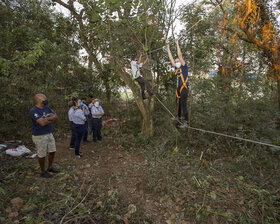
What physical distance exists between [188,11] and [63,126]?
24.2ft

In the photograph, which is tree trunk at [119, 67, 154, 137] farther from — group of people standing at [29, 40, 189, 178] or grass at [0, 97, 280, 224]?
grass at [0, 97, 280, 224]

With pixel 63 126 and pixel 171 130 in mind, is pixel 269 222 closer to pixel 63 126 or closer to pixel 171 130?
pixel 171 130

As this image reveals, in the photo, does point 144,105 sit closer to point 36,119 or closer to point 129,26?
point 129,26

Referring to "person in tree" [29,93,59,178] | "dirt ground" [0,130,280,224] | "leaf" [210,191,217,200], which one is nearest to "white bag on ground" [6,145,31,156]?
"dirt ground" [0,130,280,224]

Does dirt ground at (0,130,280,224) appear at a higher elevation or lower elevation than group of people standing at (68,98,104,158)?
lower

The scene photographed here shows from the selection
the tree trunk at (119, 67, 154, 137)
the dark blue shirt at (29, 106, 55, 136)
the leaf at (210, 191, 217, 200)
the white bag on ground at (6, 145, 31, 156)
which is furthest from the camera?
the tree trunk at (119, 67, 154, 137)

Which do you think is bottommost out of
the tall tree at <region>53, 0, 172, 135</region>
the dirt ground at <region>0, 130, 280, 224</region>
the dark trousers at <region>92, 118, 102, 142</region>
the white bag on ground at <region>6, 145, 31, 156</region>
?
the dirt ground at <region>0, 130, 280, 224</region>

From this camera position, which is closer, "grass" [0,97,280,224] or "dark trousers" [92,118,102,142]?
"grass" [0,97,280,224]

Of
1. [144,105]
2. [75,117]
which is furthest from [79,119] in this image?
[144,105]

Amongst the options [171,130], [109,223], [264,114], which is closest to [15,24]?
[171,130]

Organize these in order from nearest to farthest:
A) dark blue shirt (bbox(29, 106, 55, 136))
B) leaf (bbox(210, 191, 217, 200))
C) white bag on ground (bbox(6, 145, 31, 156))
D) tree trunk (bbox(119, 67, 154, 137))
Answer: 1. leaf (bbox(210, 191, 217, 200))
2. dark blue shirt (bbox(29, 106, 55, 136))
3. white bag on ground (bbox(6, 145, 31, 156))
4. tree trunk (bbox(119, 67, 154, 137))

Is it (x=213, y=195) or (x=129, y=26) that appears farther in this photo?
(x=129, y=26)

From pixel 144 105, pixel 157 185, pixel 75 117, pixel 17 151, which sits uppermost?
pixel 144 105

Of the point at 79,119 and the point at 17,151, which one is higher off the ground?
the point at 79,119
